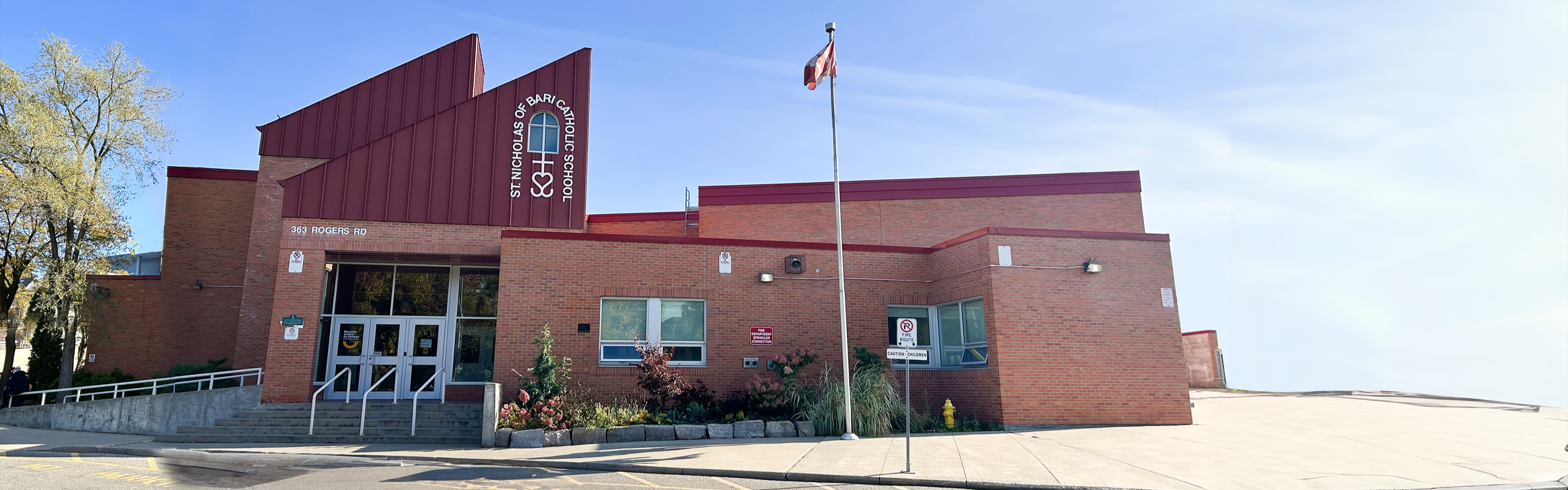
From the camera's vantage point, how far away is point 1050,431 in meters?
14.3

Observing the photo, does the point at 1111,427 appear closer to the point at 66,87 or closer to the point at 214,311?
the point at 214,311

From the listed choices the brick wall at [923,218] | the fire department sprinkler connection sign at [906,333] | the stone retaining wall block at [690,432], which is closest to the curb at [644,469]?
the fire department sprinkler connection sign at [906,333]

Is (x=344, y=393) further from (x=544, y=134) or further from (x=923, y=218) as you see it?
(x=923, y=218)

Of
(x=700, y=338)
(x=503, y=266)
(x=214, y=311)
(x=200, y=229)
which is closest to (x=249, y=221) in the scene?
(x=200, y=229)

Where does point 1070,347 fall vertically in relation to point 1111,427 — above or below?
above

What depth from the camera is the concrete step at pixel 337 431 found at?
14.4 meters

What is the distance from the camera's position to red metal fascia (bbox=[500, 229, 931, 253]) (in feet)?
52.9

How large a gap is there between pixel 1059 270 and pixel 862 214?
9087mm

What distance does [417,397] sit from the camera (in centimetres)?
1625

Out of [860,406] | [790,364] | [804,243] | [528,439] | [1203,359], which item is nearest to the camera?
[528,439]

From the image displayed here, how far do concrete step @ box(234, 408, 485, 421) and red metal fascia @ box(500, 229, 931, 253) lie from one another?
3511 millimetres

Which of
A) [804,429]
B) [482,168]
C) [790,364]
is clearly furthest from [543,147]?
[804,429]

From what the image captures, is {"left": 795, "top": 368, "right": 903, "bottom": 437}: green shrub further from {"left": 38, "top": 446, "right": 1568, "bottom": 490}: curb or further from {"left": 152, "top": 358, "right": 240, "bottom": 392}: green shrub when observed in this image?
{"left": 152, "top": 358, "right": 240, "bottom": 392}: green shrub

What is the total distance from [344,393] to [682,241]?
26.4 feet
